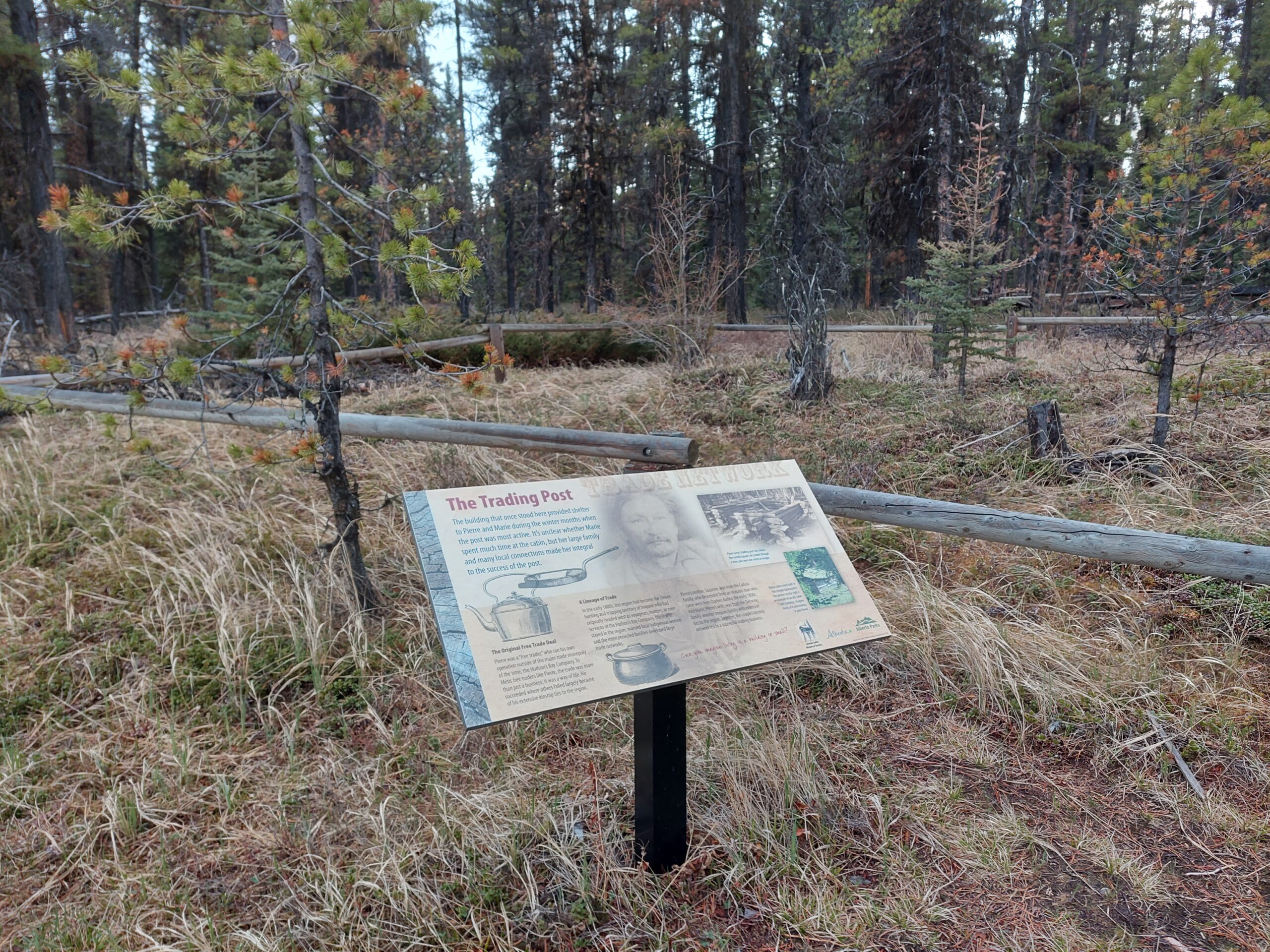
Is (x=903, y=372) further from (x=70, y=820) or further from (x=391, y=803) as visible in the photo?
(x=70, y=820)

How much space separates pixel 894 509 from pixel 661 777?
195cm

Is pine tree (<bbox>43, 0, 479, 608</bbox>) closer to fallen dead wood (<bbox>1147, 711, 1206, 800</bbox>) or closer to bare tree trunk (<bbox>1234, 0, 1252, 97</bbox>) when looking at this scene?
fallen dead wood (<bbox>1147, 711, 1206, 800</bbox>)

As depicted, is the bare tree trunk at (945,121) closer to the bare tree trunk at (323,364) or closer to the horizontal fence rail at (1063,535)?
the horizontal fence rail at (1063,535)

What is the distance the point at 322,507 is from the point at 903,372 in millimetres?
6710

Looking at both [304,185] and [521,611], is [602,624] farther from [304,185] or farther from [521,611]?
[304,185]

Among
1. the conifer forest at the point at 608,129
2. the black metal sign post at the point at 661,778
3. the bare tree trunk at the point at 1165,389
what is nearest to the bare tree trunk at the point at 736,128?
the conifer forest at the point at 608,129

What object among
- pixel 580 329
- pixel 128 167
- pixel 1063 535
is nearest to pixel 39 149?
pixel 128 167

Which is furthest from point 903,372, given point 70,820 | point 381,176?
point 70,820

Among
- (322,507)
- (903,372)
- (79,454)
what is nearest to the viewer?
(322,507)

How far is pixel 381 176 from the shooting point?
4.12 meters

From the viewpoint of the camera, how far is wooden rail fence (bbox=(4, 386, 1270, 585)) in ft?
10.0

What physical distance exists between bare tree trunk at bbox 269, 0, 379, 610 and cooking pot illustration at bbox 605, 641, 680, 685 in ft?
7.20

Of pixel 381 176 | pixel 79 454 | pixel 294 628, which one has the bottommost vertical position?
pixel 294 628

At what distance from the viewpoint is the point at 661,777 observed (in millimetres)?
2227
